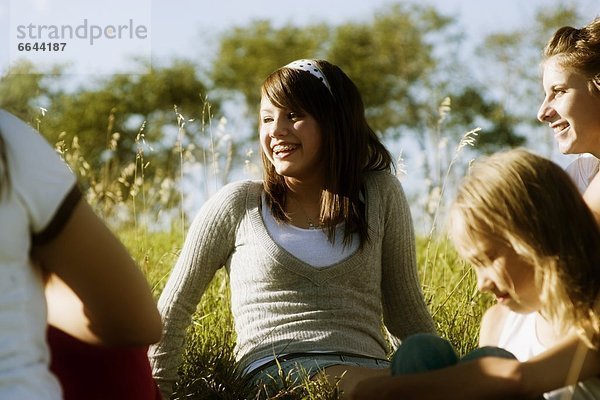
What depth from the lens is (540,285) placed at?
→ 7.11ft

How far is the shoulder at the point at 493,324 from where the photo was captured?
2543 mm

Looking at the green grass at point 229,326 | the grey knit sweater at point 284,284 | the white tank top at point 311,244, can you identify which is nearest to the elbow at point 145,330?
the green grass at point 229,326

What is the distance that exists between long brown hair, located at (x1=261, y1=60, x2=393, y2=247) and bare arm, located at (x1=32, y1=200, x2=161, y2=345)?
165 cm

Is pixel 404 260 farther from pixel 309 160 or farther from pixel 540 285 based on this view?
pixel 540 285

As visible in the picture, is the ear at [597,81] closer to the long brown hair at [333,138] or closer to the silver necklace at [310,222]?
the long brown hair at [333,138]

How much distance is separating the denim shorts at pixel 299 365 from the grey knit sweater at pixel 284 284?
33 mm

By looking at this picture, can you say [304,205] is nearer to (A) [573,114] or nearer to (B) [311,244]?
(B) [311,244]

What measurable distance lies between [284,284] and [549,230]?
→ 1.32 m

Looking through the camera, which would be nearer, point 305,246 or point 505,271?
point 505,271

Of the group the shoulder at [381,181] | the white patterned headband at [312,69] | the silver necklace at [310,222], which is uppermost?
the white patterned headband at [312,69]

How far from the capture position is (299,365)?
10.4 feet

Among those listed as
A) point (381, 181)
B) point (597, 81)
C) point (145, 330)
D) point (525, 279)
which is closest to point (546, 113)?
point (597, 81)

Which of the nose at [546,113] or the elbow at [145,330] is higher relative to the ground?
the nose at [546,113]

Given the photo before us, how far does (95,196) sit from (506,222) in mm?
3525
